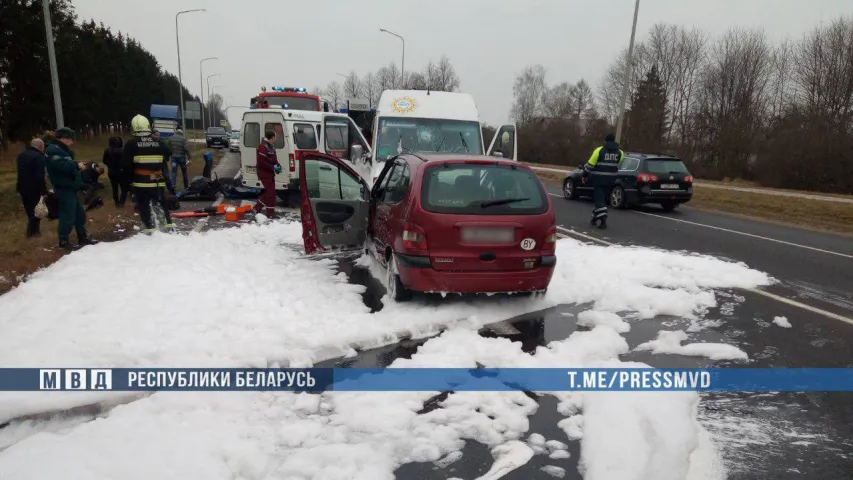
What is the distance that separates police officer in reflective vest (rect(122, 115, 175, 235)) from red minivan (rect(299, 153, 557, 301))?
4876mm

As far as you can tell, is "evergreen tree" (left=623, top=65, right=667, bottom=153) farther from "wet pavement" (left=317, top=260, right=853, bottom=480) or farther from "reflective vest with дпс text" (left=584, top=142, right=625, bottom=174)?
"wet pavement" (left=317, top=260, right=853, bottom=480)

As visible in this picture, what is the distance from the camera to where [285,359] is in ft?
14.4

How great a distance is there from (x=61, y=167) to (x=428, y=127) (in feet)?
20.8

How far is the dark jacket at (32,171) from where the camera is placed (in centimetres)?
892

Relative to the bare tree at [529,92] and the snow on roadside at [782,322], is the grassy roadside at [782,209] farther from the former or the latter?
the bare tree at [529,92]

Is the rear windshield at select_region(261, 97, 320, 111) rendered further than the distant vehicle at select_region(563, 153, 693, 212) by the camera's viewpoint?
Yes

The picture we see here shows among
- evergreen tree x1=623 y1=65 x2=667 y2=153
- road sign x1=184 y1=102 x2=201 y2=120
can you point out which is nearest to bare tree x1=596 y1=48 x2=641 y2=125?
evergreen tree x1=623 y1=65 x2=667 y2=153

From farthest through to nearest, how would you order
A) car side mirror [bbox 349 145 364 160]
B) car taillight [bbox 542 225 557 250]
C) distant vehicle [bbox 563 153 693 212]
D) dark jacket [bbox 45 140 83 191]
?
1. distant vehicle [bbox 563 153 693 212]
2. car side mirror [bbox 349 145 364 160]
3. dark jacket [bbox 45 140 83 191]
4. car taillight [bbox 542 225 557 250]

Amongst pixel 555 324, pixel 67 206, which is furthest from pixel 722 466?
pixel 67 206

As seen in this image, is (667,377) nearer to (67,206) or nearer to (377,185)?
(377,185)

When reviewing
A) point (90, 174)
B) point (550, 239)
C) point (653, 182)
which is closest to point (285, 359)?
point (550, 239)

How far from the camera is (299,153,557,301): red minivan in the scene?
212 inches

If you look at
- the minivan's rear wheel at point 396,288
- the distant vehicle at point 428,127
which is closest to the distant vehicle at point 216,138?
the distant vehicle at point 428,127

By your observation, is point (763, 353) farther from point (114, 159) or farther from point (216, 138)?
point (216, 138)
